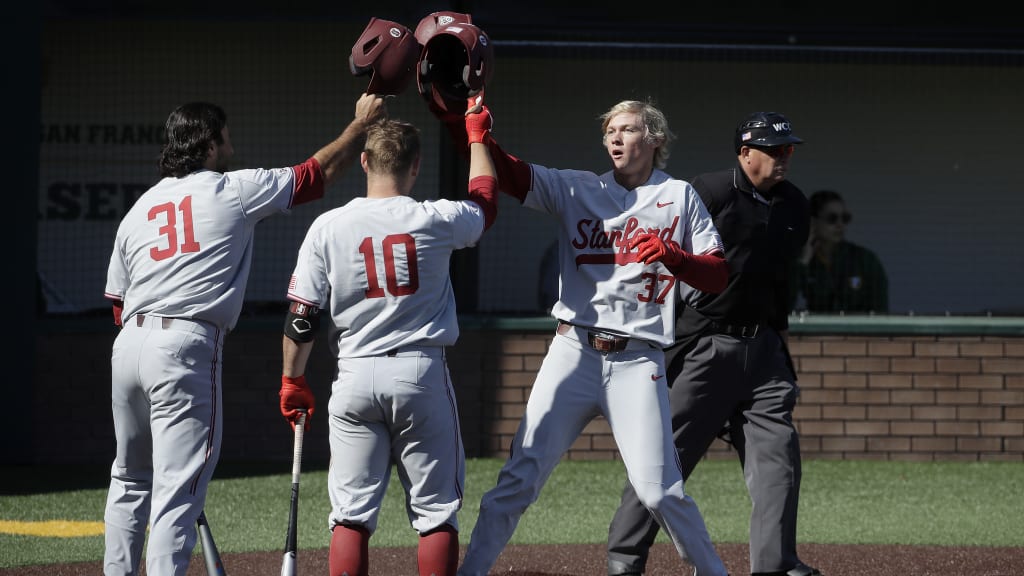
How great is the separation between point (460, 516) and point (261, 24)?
181 inches

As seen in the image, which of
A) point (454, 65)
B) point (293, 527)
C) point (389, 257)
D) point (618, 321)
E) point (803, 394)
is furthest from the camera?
point (803, 394)

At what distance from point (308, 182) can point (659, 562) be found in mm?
2557

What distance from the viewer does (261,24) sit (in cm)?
1012

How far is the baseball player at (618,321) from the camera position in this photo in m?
4.62

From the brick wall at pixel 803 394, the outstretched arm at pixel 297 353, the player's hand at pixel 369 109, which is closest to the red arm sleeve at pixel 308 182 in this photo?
the player's hand at pixel 369 109

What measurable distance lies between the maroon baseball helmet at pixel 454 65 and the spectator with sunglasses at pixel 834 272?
5043 millimetres

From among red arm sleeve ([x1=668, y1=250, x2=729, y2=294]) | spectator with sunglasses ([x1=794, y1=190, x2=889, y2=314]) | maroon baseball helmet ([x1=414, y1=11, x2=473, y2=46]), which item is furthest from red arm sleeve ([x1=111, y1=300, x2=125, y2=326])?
spectator with sunglasses ([x1=794, y1=190, x2=889, y2=314])

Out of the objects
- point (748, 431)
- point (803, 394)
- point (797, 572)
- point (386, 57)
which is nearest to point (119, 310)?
point (386, 57)

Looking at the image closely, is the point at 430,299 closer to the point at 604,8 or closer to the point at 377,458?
the point at 377,458

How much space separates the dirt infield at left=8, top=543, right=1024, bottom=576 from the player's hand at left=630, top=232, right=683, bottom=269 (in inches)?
74.5

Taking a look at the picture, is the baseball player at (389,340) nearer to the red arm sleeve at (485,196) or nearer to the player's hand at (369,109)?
the red arm sleeve at (485,196)

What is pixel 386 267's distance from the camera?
169 inches

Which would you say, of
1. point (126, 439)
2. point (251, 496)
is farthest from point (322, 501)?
point (126, 439)

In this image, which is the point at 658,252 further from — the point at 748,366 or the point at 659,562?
the point at 659,562
